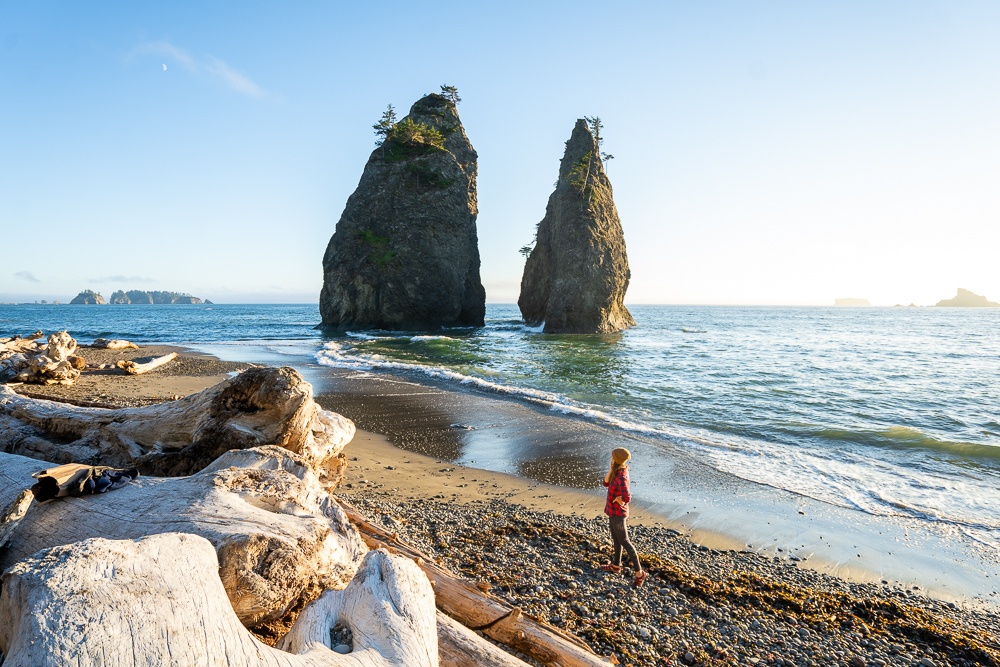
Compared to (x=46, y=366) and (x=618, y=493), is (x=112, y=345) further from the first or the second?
(x=618, y=493)

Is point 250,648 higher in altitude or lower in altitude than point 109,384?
higher

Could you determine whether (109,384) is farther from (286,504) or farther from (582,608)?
(582,608)

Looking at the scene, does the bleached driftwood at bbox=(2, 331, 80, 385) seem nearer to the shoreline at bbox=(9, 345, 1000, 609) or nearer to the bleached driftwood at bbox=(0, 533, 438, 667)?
the shoreline at bbox=(9, 345, 1000, 609)

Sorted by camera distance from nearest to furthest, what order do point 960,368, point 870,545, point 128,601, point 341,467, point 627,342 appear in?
1. point 128,601
2. point 870,545
3. point 341,467
4. point 960,368
5. point 627,342

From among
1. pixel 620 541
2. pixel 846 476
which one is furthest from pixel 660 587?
pixel 846 476

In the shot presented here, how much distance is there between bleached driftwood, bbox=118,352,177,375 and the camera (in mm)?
17609

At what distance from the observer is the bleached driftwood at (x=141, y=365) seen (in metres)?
17.6

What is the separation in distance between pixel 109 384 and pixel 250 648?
1671 centimetres

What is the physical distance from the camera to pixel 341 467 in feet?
25.1

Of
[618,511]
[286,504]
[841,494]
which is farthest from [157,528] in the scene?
[841,494]

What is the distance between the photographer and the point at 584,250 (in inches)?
1816

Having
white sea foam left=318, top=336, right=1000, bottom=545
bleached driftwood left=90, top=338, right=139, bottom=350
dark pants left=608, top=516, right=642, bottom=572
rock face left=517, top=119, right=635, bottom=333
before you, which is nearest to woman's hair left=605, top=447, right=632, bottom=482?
dark pants left=608, top=516, right=642, bottom=572

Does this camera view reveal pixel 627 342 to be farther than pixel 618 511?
Yes

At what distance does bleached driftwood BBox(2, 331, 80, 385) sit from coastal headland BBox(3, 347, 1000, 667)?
12463 millimetres
